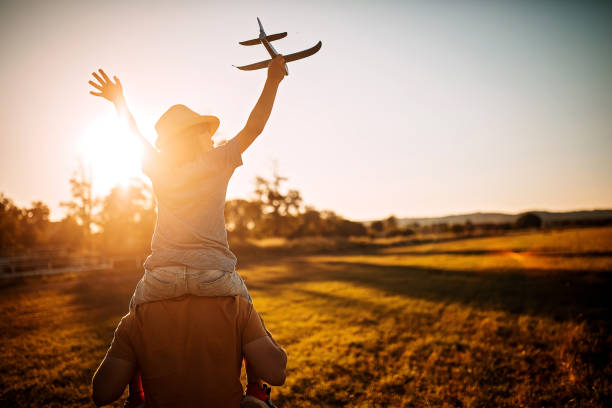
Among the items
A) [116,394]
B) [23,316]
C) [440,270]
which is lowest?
[440,270]

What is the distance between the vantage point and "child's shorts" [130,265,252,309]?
150cm

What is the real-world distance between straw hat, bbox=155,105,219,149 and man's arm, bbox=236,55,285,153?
0.31m

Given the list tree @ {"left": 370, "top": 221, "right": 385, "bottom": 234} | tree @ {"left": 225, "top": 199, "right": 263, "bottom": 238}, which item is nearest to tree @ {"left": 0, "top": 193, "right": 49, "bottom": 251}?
tree @ {"left": 225, "top": 199, "right": 263, "bottom": 238}

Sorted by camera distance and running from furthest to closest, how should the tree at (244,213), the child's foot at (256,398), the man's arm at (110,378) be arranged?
the tree at (244,213), the child's foot at (256,398), the man's arm at (110,378)

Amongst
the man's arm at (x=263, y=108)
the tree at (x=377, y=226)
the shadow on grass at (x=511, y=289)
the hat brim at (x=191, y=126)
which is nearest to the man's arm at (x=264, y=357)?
the man's arm at (x=263, y=108)

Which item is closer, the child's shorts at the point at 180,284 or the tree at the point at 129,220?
the child's shorts at the point at 180,284

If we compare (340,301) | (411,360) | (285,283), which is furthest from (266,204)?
(411,360)

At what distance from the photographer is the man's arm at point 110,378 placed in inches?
57.3

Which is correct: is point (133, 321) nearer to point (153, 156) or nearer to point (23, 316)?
point (153, 156)

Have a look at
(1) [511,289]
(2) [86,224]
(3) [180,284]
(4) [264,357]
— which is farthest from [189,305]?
(2) [86,224]

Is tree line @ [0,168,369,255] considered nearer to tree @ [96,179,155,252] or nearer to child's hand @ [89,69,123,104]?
tree @ [96,179,155,252]

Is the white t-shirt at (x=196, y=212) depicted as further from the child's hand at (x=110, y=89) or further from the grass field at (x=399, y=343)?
the grass field at (x=399, y=343)

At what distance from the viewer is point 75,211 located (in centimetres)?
3084

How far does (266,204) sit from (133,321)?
51410 millimetres
